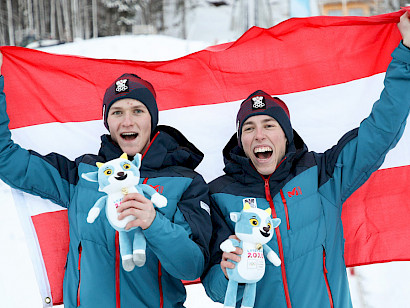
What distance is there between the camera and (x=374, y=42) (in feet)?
11.5

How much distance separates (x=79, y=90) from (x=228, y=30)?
27212mm

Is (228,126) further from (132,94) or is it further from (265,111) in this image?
(132,94)

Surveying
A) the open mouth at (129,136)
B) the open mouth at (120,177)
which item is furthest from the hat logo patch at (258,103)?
the open mouth at (120,177)

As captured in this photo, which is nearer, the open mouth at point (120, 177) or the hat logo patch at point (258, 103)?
the open mouth at point (120, 177)

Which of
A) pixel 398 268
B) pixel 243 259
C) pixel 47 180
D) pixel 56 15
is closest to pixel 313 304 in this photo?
pixel 243 259

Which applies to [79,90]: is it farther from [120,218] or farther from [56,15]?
[56,15]

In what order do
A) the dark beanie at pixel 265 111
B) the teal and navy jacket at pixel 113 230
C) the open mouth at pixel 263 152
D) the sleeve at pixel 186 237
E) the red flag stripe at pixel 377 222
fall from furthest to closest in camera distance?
the red flag stripe at pixel 377 222 < the dark beanie at pixel 265 111 < the open mouth at pixel 263 152 < the teal and navy jacket at pixel 113 230 < the sleeve at pixel 186 237

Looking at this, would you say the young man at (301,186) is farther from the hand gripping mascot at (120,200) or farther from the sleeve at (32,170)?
the sleeve at (32,170)

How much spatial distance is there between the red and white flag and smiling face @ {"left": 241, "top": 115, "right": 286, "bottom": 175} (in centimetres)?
76

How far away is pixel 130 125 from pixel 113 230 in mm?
611

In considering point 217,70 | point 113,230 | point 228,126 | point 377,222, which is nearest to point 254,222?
point 113,230

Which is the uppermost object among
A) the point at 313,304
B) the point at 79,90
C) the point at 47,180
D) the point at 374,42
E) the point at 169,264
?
the point at 374,42

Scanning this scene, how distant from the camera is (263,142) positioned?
116 inches

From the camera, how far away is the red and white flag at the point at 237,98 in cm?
347
